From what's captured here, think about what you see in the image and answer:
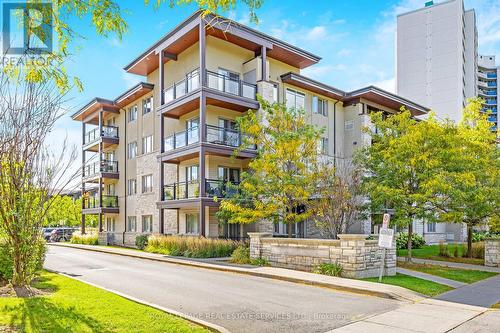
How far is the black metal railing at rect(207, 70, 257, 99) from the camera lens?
25.9 meters

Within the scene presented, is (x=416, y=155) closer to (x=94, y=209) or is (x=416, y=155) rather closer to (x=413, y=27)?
(x=94, y=209)

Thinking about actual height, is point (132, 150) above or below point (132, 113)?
below

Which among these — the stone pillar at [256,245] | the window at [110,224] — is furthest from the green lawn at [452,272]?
the window at [110,224]

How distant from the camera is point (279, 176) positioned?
21.6 metres

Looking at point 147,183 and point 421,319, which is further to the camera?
point 147,183

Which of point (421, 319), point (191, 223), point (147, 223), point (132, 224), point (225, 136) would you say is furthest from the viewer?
point (132, 224)

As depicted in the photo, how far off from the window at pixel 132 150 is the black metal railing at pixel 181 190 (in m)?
8.37

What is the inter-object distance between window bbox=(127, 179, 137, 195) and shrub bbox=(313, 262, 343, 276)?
23.3m

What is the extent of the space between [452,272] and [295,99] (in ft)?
57.3

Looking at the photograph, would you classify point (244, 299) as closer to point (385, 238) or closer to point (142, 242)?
point (385, 238)

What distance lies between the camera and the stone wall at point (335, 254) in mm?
14992

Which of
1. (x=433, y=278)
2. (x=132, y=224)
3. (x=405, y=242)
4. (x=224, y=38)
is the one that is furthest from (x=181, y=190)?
(x=433, y=278)

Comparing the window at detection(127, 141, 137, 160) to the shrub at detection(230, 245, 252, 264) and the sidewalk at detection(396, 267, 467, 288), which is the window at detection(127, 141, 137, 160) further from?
the sidewalk at detection(396, 267, 467, 288)

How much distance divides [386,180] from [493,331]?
12.1 m
